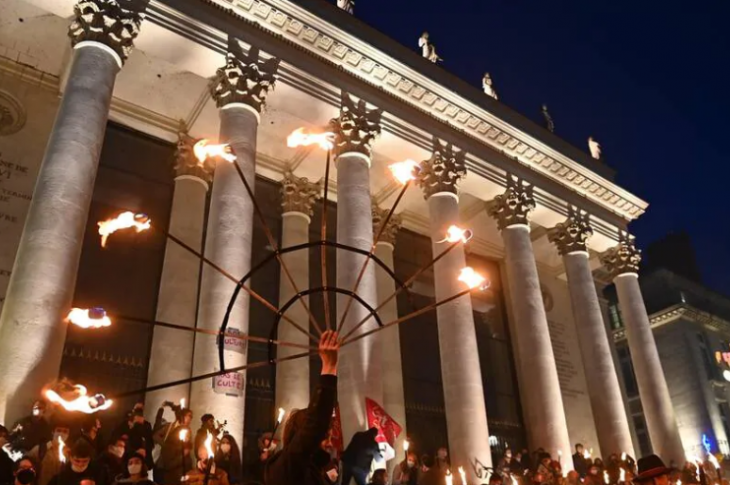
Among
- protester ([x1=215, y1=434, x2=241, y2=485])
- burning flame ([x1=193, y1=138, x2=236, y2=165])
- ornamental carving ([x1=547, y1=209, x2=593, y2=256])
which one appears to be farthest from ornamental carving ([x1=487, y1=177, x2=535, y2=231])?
burning flame ([x1=193, y1=138, x2=236, y2=165])

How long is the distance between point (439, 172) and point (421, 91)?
2993mm

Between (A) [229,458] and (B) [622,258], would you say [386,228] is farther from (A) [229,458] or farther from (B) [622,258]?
(A) [229,458]

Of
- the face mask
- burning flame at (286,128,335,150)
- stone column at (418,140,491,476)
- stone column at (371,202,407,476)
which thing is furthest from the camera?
stone column at (371,202,407,476)

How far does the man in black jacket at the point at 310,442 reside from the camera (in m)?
4.36

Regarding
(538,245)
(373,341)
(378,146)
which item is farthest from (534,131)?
(373,341)

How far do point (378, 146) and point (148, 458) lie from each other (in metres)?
13.3

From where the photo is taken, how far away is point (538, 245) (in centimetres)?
2927

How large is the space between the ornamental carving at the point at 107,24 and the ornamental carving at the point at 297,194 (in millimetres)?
8273

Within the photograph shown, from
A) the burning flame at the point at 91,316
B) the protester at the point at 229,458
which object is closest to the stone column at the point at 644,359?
the protester at the point at 229,458

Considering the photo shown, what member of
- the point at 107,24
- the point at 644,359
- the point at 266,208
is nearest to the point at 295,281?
the point at 266,208

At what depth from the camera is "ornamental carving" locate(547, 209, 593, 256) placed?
2567cm

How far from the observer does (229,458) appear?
464 inches

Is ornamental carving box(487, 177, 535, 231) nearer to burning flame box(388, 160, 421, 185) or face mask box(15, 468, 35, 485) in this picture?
burning flame box(388, 160, 421, 185)

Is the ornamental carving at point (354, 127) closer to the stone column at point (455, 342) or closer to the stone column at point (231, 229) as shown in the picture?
the stone column at point (231, 229)
